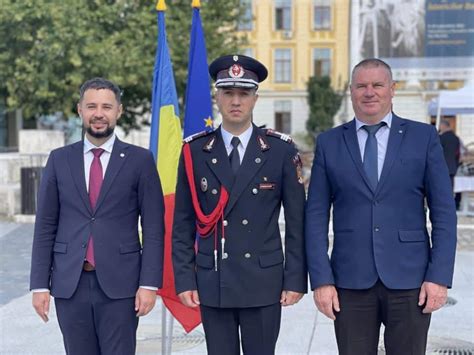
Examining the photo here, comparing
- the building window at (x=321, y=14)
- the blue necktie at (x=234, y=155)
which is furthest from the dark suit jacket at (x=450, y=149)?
the building window at (x=321, y=14)

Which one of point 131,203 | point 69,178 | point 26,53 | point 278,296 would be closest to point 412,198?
point 278,296

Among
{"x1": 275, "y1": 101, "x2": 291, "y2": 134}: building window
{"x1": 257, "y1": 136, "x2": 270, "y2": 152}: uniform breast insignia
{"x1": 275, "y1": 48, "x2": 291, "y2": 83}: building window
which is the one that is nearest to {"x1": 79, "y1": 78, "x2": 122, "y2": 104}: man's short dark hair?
{"x1": 257, "y1": 136, "x2": 270, "y2": 152}: uniform breast insignia

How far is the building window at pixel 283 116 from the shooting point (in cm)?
4525

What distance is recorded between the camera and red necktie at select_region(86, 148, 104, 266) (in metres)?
3.57

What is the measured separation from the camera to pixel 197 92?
509cm

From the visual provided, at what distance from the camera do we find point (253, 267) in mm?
3490

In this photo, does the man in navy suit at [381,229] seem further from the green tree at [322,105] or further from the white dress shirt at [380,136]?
the green tree at [322,105]

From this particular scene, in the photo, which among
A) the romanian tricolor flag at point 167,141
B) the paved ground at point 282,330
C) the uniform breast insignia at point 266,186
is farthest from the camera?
the paved ground at point 282,330

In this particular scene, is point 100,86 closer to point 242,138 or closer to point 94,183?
point 94,183

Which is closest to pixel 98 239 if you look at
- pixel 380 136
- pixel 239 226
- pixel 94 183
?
pixel 94 183

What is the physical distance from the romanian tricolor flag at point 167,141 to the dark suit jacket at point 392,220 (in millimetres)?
1505

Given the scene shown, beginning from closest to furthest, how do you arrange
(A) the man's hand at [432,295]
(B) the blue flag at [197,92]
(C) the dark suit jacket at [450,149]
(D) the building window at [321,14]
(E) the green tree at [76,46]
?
(A) the man's hand at [432,295]
(B) the blue flag at [197,92]
(C) the dark suit jacket at [450,149]
(E) the green tree at [76,46]
(D) the building window at [321,14]

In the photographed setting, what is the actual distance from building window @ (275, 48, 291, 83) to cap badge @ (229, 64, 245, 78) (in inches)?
1666

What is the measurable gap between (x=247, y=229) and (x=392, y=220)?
692 mm
